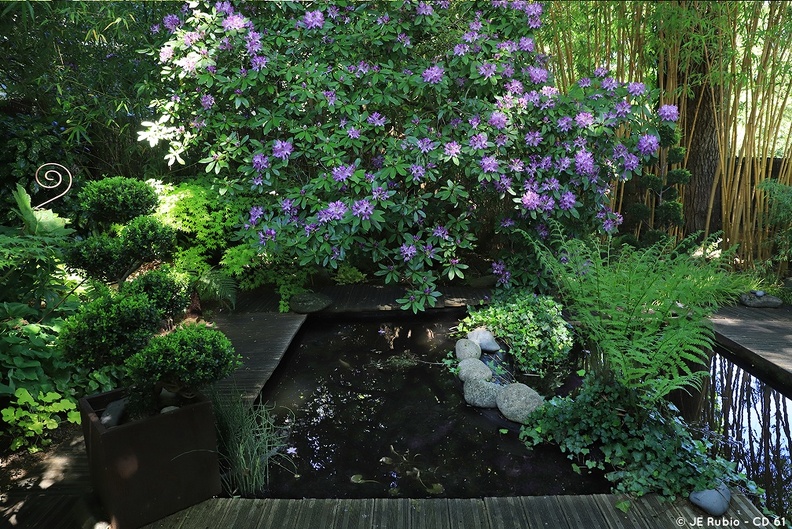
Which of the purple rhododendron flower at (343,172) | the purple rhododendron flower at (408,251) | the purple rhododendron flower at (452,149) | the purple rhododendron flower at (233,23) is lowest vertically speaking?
the purple rhododendron flower at (408,251)

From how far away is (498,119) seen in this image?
418 cm

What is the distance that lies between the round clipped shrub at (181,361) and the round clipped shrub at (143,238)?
45cm

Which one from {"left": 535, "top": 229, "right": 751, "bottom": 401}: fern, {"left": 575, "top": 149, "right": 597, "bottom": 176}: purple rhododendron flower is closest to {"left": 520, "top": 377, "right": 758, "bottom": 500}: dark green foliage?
{"left": 535, "top": 229, "right": 751, "bottom": 401}: fern

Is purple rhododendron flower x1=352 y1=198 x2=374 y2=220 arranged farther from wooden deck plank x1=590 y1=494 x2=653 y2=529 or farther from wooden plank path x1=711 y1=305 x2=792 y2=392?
wooden plank path x1=711 y1=305 x2=792 y2=392

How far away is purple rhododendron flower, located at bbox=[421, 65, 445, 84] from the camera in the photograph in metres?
4.20

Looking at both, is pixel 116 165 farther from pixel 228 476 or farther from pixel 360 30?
pixel 228 476

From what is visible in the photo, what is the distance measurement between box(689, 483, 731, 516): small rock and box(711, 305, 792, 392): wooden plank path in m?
1.58

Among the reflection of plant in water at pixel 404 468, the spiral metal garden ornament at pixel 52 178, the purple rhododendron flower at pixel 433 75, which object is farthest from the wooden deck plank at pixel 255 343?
the purple rhododendron flower at pixel 433 75

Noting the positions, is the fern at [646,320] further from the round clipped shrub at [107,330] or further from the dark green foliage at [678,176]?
the dark green foliage at [678,176]

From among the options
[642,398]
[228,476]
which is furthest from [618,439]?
[228,476]

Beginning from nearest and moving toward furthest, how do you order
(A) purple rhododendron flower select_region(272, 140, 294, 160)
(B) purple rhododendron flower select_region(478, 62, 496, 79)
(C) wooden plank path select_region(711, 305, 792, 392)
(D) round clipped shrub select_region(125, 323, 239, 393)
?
(D) round clipped shrub select_region(125, 323, 239, 393)
(C) wooden plank path select_region(711, 305, 792, 392)
(B) purple rhododendron flower select_region(478, 62, 496, 79)
(A) purple rhododendron flower select_region(272, 140, 294, 160)

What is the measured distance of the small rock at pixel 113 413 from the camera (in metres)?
2.43

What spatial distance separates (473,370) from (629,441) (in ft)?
3.42

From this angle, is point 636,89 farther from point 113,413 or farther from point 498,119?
point 113,413
